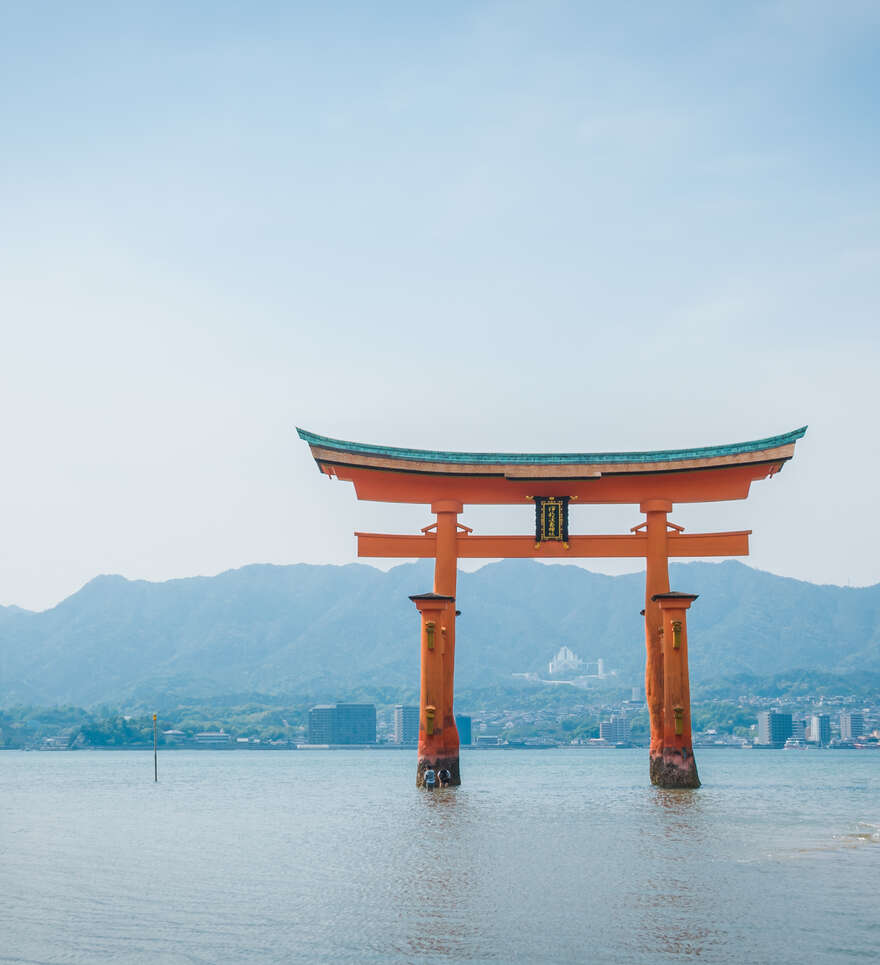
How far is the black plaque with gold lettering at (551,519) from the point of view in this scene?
26234 millimetres

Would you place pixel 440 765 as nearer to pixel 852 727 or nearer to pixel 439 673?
pixel 439 673

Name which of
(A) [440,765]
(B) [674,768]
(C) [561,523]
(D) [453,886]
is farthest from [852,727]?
(D) [453,886]

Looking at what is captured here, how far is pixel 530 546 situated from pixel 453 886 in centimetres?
1293

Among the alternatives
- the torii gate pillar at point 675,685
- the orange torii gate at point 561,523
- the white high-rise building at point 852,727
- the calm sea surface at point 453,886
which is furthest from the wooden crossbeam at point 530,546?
the white high-rise building at point 852,727

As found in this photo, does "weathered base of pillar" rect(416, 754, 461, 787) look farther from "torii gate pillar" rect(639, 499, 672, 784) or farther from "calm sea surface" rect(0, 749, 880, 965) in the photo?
"torii gate pillar" rect(639, 499, 672, 784)

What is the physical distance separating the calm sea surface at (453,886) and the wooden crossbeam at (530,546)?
556 cm

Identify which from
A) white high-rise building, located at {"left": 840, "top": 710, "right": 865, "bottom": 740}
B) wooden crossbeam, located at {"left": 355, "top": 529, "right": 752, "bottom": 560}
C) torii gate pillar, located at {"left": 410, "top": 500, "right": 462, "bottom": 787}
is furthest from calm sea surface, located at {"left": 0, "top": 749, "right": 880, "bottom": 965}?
white high-rise building, located at {"left": 840, "top": 710, "right": 865, "bottom": 740}

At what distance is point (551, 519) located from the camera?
26.4m

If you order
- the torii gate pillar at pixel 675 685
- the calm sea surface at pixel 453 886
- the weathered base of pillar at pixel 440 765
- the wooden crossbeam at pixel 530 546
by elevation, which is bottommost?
the calm sea surface at pixel 453 886

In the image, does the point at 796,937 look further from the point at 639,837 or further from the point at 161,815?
the point at 161,815

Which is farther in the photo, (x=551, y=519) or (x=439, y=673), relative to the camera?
(x=551, y=519)

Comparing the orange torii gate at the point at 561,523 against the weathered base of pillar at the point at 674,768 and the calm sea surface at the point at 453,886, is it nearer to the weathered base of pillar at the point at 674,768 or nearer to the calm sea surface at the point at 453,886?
the weathered base of pillar at the point at 674,768

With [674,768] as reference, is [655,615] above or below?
above

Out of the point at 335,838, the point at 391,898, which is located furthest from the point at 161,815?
the point at 391,898
